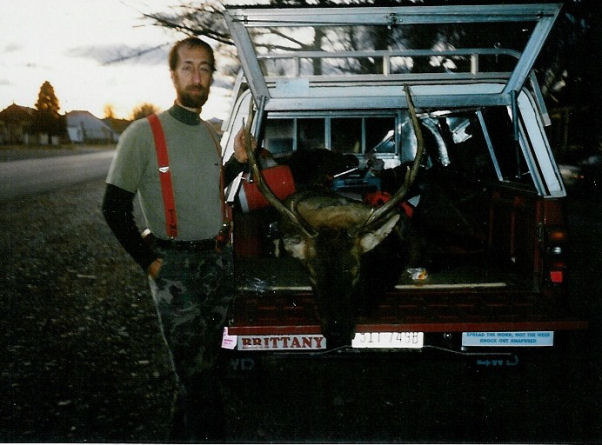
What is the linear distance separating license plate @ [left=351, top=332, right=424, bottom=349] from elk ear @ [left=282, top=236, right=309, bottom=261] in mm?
616

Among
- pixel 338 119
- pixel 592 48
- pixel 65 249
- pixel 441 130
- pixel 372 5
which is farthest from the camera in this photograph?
pixel 592 48

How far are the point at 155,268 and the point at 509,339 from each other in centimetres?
214

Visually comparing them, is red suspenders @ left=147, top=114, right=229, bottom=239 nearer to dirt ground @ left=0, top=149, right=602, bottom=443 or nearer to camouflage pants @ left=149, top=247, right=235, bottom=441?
camouflage pants @ left=149, top=247, right=235, bottom=441

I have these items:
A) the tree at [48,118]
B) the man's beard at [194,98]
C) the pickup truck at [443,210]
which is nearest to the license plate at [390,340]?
the pickup truck at [443,210]

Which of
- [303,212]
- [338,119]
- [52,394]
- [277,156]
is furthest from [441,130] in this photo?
A: [52,394]

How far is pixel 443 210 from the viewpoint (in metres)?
5.13

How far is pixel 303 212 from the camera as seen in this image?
4.14m

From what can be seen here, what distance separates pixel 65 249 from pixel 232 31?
7750 mm

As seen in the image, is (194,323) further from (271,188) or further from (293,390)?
(271,188)

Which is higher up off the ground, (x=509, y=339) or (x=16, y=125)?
(x=16, y=125)

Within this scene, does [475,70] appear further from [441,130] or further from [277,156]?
[277,156]

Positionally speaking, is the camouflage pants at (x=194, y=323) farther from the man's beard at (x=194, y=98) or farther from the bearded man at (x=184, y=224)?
the man's beard at (x=194, y=98)

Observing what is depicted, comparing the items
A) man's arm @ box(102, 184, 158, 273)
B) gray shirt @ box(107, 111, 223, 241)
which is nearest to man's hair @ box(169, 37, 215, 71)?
gray shirt @ box(107, 111, 223, 241)

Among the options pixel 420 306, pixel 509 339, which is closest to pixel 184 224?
pixel 420 306
